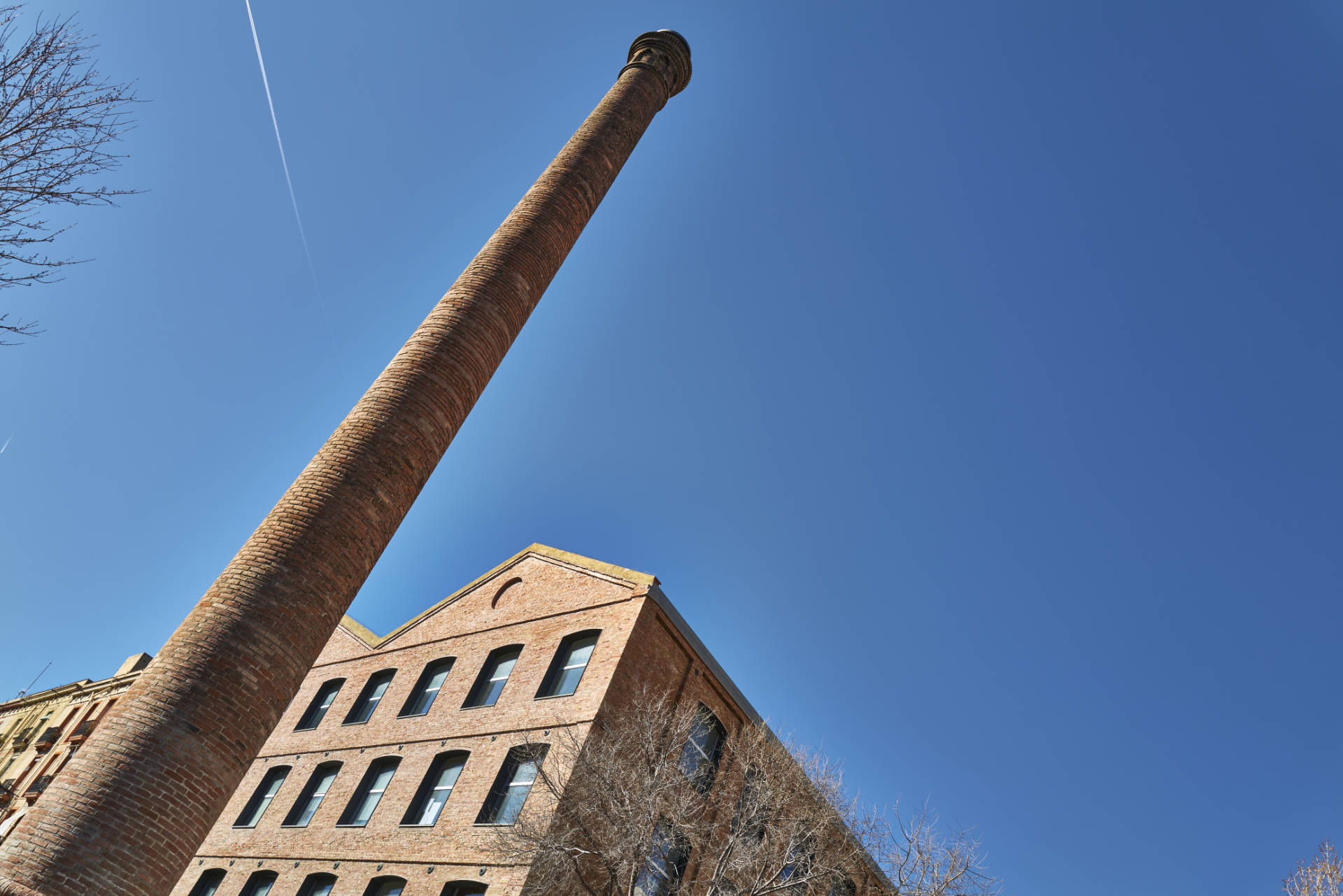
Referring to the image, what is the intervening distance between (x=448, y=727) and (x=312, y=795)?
4.81 m

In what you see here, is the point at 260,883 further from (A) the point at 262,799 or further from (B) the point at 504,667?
(B) the point at 504,667

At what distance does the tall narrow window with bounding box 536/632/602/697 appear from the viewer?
17109 mm

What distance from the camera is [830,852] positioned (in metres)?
14.4

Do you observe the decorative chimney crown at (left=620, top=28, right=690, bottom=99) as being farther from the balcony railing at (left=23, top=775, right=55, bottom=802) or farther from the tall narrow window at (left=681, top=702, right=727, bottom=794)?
the balcony railing at (left=23, top=775, right=55, bottom=802)

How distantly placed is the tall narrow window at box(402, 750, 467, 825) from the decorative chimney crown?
16697 mm

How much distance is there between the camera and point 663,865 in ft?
51.2

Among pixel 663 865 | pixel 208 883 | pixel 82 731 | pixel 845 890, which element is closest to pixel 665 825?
pixel 663 865

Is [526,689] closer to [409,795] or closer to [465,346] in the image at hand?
[409,795]

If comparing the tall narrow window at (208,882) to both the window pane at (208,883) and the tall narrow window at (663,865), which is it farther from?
the tall narrow window at (663,865)

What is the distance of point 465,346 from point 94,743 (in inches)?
254

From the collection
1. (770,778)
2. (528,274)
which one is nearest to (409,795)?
(770,778)

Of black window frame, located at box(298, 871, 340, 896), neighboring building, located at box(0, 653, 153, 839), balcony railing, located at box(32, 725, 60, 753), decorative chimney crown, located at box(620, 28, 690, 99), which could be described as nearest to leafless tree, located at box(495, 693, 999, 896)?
black window frame, located at box(298, 871, 340, 896)

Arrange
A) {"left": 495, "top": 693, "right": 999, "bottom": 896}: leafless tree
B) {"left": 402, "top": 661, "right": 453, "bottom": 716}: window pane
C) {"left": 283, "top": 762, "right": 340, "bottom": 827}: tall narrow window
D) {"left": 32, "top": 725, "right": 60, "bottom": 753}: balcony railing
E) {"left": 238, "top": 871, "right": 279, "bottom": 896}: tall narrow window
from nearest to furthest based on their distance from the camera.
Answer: {"left": 495, "top": 693, "right": 999, "bottom": 896}: leafless tree → {"left": 238, "top": 871, "right": 279, "bottom": 896}: tall narrow window → {"left": 283, "top": 762, "right": 340, "bottom": 827}: tall narrow window → {"left": 402, "top": 661, "right": 453, "bottom": 716}: window pane → {"left": 32, "top": 725, "right": 60, "bottom": 753}: balcony railing

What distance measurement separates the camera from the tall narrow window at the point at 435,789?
16719 millimetres
